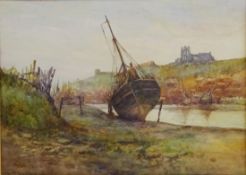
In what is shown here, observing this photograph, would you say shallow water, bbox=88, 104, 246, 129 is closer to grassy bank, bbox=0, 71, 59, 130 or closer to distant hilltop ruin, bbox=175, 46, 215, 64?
distant hilltop ruin, bbox=175, 46, 215, 64

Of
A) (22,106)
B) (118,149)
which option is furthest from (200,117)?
(22,106)

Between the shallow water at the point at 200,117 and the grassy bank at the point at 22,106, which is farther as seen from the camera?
the grassy bank at the point at 22,106

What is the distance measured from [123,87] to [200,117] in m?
0.28

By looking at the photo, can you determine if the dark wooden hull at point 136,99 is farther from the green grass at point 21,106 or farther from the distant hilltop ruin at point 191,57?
the green grass at point 21,106

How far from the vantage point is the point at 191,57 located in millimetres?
1558

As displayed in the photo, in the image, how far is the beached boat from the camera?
1621mm

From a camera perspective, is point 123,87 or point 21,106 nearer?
point 123,87

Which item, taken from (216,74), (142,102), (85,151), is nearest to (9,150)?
(85,151)

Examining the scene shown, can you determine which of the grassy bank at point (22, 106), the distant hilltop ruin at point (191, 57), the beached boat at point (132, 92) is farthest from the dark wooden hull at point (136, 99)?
the grassy bank at point (22, 106)

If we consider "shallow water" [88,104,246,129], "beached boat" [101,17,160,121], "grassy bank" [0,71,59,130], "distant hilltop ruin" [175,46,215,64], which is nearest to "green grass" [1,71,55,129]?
"grassy bank" [0,71,59,130]

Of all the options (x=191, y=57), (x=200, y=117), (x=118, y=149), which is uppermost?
(x=191, y=57)

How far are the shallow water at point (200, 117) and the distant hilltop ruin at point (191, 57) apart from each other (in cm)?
15

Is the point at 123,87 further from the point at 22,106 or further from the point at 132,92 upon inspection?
the point at 22,106

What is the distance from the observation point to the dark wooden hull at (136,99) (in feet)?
5.32
